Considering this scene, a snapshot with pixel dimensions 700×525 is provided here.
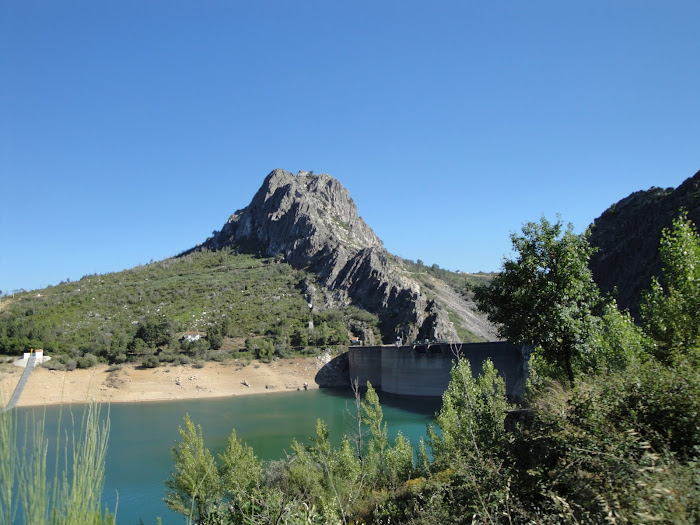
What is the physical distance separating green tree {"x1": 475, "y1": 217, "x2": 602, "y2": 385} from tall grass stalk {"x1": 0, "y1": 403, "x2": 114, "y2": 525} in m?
9.44

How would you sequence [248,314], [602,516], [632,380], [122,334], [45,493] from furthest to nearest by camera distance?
[248,314], [122,334], [632,380], [602,516], [45,493]

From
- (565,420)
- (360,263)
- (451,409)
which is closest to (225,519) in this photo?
(565,420)

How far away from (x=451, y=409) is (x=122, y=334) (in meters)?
57.8

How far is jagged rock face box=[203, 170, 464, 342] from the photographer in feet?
243

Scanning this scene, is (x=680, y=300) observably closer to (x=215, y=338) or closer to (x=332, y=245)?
(x=215, y=338)

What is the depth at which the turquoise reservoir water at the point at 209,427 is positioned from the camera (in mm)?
23141

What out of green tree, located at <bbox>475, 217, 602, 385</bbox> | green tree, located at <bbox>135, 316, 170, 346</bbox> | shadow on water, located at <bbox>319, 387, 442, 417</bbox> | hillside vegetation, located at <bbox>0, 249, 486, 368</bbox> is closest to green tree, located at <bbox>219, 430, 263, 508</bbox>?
green tree, located at <bbox>475, 217, 602, 385</bbox>

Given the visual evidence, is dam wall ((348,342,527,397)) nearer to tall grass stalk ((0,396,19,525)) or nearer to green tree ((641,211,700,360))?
green tree ((641,211,700,360))

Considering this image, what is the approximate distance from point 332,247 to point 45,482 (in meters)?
91.1

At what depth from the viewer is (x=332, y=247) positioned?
3674 inches

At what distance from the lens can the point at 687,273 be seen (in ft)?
35.5

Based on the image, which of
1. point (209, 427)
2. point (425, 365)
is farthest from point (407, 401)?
point (209, 427)

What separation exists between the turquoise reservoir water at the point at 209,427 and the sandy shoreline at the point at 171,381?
2.63 metres

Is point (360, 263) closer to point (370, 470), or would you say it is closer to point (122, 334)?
point (122, 334)
